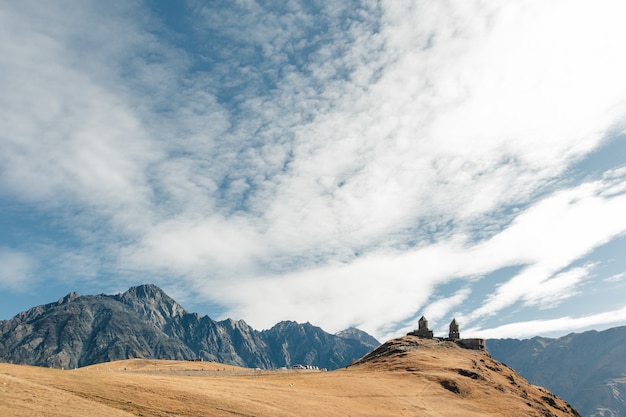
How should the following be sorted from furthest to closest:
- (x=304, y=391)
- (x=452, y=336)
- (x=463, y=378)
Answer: (x=452, y=336)
(x=463, y=378)
(x=304, y=391)

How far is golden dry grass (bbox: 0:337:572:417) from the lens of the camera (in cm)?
4662

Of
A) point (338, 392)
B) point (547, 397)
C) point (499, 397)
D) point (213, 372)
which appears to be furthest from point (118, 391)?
point (547, 397)

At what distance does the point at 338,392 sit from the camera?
256 feet

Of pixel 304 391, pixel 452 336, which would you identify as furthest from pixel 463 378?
pixel 452 336

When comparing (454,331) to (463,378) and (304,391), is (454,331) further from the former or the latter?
(304,391)

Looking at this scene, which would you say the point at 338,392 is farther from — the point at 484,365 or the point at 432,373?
the point at 484,365

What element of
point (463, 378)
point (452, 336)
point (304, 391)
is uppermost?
point (452, 336)

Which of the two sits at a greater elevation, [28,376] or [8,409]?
[28,376]

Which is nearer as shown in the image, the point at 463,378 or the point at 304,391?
the point at 304,391

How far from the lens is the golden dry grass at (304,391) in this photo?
1836 inches

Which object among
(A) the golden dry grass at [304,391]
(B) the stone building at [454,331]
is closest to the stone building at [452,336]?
(B) the stone building at [454,331]

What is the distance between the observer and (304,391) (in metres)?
73.1

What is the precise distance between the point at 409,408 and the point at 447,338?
261 ft

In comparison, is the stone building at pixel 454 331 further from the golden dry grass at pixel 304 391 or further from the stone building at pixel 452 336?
the golden dry grass at pixel 304 391
